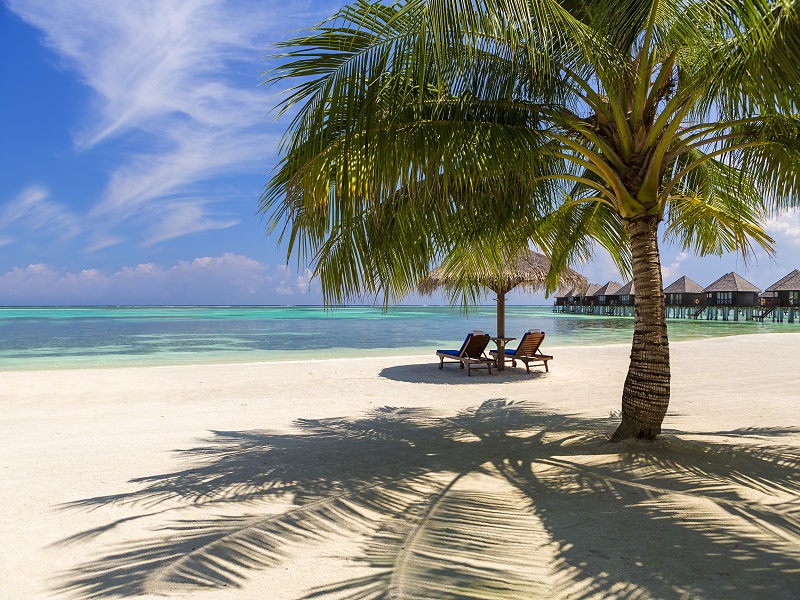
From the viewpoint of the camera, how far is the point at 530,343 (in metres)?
12.2

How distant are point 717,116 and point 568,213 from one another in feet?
6.60

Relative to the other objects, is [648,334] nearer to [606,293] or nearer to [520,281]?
[520,281]

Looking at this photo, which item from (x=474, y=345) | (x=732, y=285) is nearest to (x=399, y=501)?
(x=474, y=345)

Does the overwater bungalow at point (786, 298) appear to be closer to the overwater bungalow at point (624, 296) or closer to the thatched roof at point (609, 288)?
the overwater bungalow at point (624, 296)

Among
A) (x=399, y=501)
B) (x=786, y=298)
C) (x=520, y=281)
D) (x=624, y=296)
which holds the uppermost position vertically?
(x=624, y=296)

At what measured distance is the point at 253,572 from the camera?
2.92 metres

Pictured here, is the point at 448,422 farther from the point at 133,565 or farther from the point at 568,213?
the point at 133,565

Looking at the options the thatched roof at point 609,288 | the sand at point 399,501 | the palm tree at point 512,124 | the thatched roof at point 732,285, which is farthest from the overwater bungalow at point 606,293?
the palm tree at point 512,124

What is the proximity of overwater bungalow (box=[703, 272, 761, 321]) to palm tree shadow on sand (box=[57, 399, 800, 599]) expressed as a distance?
142ft

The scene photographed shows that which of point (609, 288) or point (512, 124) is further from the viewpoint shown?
point (609, 288)

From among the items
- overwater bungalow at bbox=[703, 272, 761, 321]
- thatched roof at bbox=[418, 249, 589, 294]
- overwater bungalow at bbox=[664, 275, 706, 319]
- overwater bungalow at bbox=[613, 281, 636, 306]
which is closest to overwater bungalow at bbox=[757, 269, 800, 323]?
overwater bungalow at bbox=[703, 272, 761, 321]

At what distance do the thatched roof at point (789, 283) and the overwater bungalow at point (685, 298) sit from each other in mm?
5190

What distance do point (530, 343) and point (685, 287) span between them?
4056 centimetres

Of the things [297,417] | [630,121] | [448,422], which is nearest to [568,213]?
[630,121]
